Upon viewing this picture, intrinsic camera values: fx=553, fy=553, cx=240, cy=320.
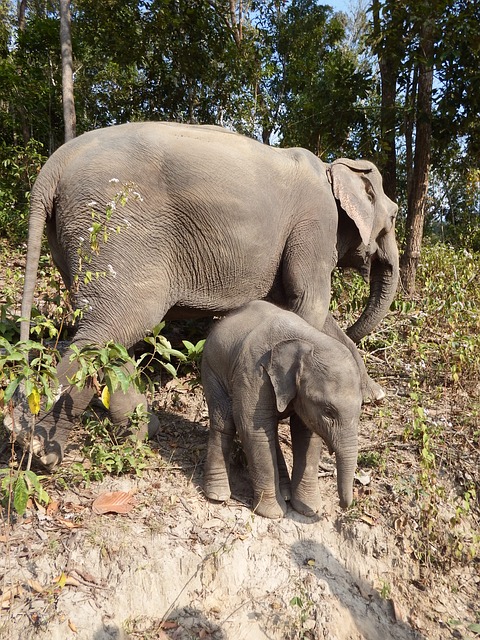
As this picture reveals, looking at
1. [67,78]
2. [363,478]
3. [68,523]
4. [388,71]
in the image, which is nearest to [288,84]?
[388,71]

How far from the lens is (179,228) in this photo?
12.8ft

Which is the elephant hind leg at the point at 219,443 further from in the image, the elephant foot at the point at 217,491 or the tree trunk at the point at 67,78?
the tree trunk at the point at 67,78

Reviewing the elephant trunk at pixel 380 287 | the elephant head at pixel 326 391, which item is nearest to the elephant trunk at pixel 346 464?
the elephant head at pixel 326 391

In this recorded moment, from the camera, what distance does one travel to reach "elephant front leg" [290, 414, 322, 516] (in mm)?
3574

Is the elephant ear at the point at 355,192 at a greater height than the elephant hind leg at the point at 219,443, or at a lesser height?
greater

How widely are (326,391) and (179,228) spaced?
62.5 inches

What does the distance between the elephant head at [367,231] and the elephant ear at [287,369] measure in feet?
5.10

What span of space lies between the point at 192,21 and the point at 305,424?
8.31m

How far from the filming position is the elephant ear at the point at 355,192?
4.38m

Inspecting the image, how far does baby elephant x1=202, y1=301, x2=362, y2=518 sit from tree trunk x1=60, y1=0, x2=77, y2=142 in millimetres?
5890

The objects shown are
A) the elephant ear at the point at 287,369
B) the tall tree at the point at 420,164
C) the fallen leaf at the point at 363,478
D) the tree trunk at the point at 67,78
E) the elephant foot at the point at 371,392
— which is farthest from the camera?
the tree trunk at the point at 67,78

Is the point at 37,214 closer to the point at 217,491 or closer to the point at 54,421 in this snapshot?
the point at 54,421

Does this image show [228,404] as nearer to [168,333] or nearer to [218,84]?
[168,333]

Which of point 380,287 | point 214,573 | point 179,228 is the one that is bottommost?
point 214,573
